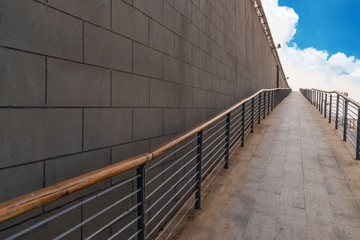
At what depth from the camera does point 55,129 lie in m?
1.18

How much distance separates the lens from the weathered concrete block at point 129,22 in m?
1.58

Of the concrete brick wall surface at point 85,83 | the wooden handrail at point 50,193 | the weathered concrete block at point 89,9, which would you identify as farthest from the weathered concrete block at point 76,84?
the wooden handrail at point 50,193

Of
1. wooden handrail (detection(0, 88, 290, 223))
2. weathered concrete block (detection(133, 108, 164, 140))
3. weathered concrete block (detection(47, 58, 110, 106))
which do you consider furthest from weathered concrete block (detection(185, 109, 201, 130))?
wooden handrail (detection(0, 88, 290, 223))

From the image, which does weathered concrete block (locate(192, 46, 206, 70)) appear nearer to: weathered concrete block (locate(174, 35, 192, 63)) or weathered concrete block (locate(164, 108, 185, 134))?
weathered concrete block (locate(174, 35, 192, 63))

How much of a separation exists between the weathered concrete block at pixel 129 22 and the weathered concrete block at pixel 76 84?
1.27 feet

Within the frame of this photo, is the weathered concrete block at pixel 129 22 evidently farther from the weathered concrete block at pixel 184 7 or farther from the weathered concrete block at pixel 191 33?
the weathered concrete block at pixel 191 33

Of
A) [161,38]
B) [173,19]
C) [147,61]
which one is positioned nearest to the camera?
[147,61]

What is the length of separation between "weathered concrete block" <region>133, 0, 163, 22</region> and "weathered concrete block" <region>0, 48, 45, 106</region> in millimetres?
1031

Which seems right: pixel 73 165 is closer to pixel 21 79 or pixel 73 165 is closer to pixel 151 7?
pixel 21 79

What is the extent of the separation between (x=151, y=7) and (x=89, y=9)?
761 millimetres

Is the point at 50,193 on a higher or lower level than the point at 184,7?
lower

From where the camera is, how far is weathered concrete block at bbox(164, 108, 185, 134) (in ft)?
7.43

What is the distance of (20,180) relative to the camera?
103 cm

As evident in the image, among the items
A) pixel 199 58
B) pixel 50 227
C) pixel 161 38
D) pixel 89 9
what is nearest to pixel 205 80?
pixel 199 58
